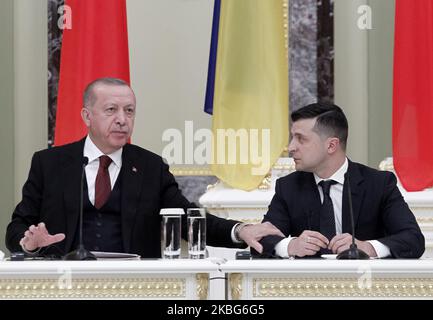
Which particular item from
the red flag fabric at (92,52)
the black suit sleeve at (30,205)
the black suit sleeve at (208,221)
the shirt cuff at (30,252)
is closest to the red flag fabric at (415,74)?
the red flag fabric at (92,52)

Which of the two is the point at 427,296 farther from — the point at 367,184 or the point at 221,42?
the point at 221,42

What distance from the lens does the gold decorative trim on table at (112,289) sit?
2902mm

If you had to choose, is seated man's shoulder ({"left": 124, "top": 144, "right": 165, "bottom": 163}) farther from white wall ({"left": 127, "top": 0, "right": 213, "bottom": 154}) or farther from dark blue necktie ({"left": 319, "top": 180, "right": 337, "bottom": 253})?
white wall ({"left": 127, "top": 0, "right": 213, "bottom": 154})

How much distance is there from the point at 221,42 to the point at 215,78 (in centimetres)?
22

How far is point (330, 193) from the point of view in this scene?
3.72 metres

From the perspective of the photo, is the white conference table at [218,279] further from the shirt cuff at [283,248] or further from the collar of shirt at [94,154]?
the collar of shirt at [94,154]

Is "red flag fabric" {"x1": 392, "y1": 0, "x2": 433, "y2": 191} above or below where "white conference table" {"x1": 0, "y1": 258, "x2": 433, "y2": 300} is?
above

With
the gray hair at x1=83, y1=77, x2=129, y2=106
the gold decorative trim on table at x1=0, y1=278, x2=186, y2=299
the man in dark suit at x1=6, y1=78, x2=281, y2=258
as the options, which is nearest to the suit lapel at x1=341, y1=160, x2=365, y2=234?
the man in dark suit at x1=6, y1=78, x2=281, y2=258

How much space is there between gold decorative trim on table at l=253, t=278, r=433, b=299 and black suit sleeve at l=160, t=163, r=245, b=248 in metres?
0.82

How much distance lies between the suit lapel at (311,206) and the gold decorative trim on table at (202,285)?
34.3 inches

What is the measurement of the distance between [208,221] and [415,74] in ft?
6.20

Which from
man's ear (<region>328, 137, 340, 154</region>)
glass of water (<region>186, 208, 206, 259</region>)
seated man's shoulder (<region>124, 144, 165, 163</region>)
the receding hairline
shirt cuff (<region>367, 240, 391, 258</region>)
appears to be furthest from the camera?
seated man's shoulder (<region>124, 144, 165, 163</region>)

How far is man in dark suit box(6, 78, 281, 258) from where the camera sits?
12.4 ft
